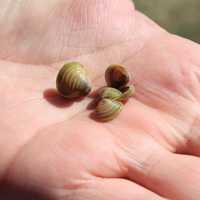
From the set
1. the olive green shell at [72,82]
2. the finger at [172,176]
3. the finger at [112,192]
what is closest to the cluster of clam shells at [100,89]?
the olive green shell at [72,82]

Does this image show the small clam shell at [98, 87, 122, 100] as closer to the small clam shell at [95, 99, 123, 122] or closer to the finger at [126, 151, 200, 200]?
the small clam shell at [95, 99, 123, 122]

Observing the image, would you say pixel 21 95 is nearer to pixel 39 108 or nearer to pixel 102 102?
pixel 39 108

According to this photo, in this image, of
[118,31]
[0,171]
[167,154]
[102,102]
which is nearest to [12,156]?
[0,171]

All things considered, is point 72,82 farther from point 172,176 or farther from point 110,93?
point 172,176

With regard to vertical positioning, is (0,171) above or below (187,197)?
below

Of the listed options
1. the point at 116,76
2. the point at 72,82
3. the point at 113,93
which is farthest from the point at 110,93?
the point at 72,82

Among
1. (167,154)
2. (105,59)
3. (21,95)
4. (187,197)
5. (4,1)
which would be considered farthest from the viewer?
(4,1)

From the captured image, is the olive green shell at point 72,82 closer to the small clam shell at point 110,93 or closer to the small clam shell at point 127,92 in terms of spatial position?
the small clam shell at point 110,93
